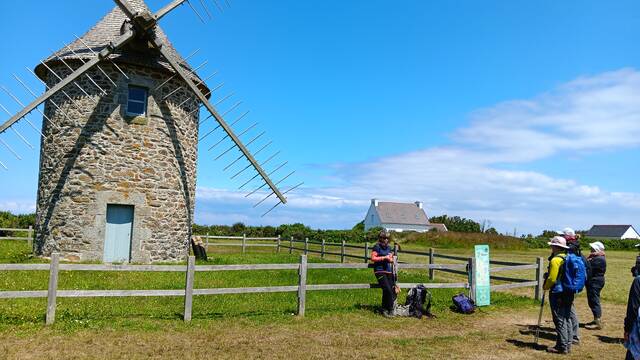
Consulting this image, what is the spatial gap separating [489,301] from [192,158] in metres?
11.3

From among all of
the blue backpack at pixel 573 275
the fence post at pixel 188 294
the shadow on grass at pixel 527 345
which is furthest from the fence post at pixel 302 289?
the blue backpack at pixel 573 275

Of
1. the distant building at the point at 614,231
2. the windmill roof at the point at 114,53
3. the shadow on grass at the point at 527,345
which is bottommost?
the shadow on grass at the point at 527,345

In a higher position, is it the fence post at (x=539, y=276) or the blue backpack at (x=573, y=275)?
the blue backpack at (x=573, y=275)

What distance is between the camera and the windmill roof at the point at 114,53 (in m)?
16.5

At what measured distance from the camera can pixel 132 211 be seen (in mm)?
16828

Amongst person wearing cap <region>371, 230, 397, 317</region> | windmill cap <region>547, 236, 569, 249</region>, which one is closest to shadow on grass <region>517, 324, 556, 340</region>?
windmill cap <region>547, 236, 569, 249</region>

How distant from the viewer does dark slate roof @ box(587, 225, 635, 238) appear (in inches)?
3321

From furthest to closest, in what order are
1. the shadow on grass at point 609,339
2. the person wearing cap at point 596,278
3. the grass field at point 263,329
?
the person wearing cap at point 596,278 → the shadow on grass at point 609,339 → the grass field at point 263,329

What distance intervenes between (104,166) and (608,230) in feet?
298

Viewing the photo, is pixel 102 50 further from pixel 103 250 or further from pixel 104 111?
pixel 103 250

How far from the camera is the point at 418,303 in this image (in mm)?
10633

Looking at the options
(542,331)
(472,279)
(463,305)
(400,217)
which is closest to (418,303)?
(463,305)

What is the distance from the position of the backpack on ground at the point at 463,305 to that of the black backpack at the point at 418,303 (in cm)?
93

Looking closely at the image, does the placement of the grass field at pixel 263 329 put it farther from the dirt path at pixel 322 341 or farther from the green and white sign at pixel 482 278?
the green and white sign at pixel 482 278
